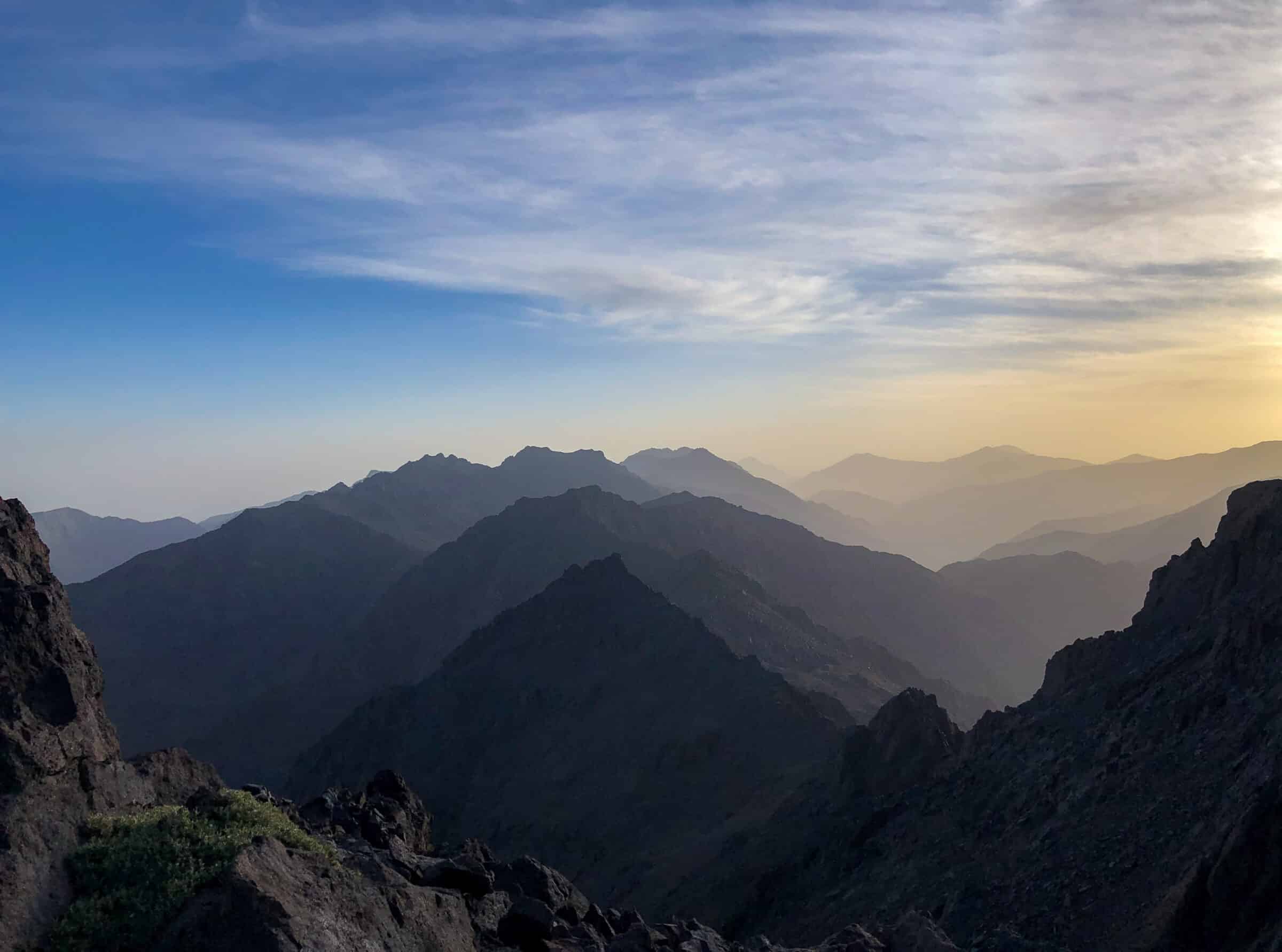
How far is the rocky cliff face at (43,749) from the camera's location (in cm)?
1140

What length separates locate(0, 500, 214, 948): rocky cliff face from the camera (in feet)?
37.4

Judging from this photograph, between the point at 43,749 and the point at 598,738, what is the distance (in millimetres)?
46718

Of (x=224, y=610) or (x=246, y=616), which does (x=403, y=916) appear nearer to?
(x=246, y=616)

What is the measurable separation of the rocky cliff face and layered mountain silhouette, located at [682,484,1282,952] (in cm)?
2015

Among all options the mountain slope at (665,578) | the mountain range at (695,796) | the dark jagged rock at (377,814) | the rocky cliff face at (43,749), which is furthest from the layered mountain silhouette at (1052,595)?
the rocky cliff face at (43,749)

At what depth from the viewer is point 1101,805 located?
26.2 metres

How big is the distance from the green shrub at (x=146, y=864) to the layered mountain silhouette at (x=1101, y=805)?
1808 cm

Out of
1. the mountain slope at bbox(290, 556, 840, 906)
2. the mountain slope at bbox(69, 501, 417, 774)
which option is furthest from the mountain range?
the mountain slope at bbox(69, 501, 417, 774)

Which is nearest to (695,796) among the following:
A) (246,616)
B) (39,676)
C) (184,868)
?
(39,676)

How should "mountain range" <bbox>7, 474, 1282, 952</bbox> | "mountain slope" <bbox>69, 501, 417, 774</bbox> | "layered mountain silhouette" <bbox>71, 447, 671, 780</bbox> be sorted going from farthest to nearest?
"mountain slope" <bbox>69, 501, 417, 774</bbox> → "layered mountain silhouette" <bbox>71, 447, 671, 780</bbox> → "mountain range" <bbox>7, 474, 1282, 952</bbox>

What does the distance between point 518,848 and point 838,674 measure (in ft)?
132

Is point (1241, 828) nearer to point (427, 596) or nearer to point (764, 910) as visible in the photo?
point (764, 910)

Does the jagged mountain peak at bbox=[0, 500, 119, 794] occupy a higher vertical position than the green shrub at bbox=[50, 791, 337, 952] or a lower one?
higher

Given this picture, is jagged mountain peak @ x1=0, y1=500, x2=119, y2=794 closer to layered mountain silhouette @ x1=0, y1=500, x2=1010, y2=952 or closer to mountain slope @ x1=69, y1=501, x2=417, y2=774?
layered mountain silhouette @ x1=0, y1=500, x2=1010, y2=952
